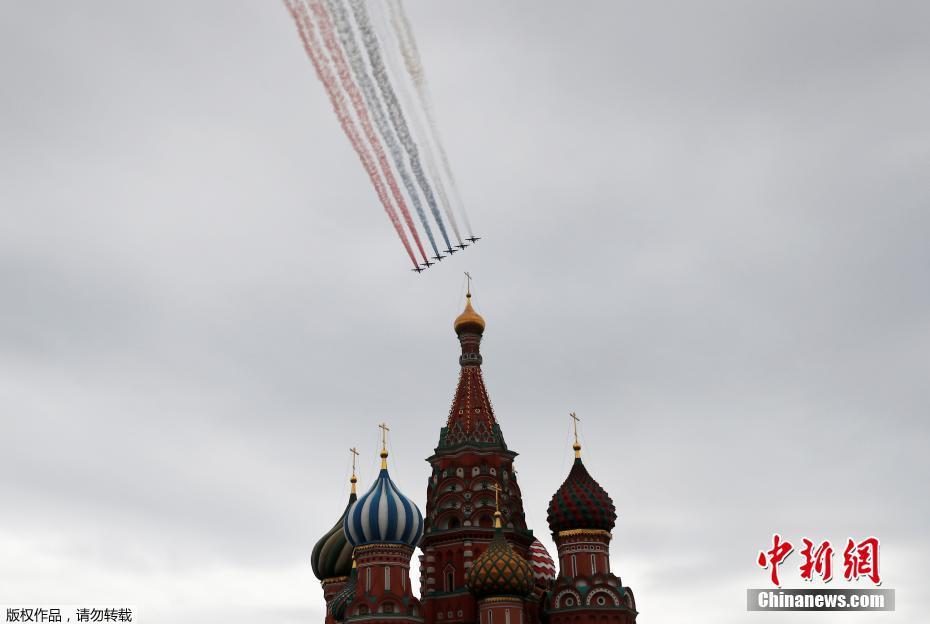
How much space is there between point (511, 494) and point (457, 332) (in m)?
11.0

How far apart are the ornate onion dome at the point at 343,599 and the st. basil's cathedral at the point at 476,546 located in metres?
0.08

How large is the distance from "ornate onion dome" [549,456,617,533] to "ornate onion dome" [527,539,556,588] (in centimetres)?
405

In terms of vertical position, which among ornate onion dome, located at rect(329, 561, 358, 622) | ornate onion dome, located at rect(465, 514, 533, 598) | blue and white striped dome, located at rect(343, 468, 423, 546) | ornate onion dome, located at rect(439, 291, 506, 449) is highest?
ornate onion dome, located at rect(439, 291, 506, 449)

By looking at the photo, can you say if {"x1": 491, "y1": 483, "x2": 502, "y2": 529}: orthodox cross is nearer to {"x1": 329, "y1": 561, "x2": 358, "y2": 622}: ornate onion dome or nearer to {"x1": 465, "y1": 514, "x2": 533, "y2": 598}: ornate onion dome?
{"x1": 465, "y1": 514, "x2": 533, "y2": 598}: ornate onion dome

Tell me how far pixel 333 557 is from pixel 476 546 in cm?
1268

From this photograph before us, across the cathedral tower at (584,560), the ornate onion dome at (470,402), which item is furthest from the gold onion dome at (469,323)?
the cathedral tower at (584,560)

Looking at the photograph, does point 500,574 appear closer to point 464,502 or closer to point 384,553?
point 384,553

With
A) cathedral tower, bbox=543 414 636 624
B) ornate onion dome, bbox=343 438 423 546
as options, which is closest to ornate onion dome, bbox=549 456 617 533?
cathedral tower, bbox=543 414 636 624

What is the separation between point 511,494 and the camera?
2431 inches

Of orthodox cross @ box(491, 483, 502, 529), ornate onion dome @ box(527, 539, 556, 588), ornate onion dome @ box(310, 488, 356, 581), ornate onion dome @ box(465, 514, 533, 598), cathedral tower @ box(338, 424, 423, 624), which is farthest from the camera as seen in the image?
ornate onion dome @ box(310, 488, 356, 581)

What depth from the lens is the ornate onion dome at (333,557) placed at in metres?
66.9

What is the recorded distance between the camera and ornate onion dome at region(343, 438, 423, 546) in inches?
2173

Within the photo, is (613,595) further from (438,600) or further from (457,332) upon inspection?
(457,332)

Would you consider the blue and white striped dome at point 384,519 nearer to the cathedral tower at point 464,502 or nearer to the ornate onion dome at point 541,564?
the cathedral tower at point 464,502
